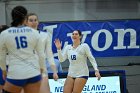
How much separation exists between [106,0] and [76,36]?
4618mm

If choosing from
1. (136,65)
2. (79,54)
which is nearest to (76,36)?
(79,54)

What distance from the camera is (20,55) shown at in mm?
4223

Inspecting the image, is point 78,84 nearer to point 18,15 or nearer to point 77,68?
point 77,68

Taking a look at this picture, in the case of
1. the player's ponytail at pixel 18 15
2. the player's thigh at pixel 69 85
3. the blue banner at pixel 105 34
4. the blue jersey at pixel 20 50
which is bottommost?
the player's thigh at pixel 69 85

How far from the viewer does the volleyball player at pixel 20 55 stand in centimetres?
421

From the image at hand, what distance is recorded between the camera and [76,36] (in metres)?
7.34

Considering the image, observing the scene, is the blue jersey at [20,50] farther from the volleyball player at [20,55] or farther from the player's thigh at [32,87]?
the player's thigh at [32,87]

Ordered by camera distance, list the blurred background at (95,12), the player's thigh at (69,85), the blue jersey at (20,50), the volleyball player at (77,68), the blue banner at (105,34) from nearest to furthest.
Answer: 1. the blue jersey at (20,50)
2. the volleyball player at (77,68)
3. the player's thigh at (69,85)
4. the blue banner at (105,34)
5. the blurred background at (95,12)

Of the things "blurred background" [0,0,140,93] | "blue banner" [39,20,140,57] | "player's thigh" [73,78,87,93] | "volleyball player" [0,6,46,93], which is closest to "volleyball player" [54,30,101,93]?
"player's thigh" [73,78,87,93]

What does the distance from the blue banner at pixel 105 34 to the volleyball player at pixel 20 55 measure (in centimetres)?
685

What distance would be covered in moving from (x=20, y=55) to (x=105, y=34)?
7.30 m

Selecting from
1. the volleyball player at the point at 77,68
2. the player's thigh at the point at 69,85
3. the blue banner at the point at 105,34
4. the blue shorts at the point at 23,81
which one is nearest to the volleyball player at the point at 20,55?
the blue shorts at the point at 23,81

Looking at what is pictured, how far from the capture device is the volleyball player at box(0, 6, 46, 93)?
421cm

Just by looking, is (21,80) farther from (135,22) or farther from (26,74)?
(135,22)
